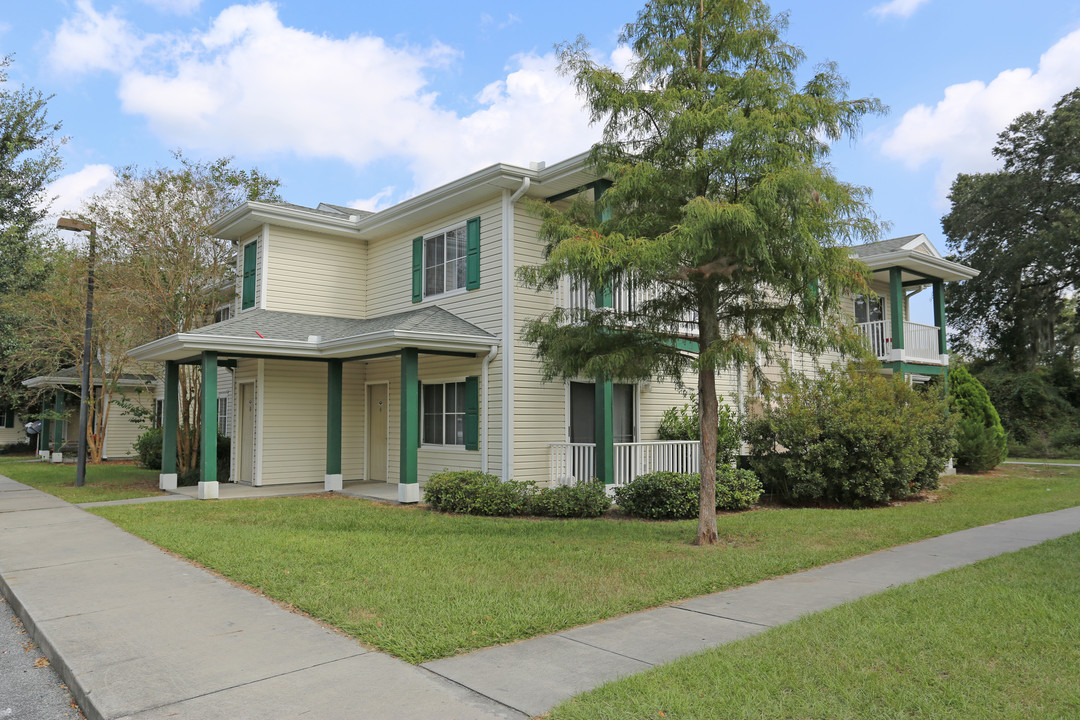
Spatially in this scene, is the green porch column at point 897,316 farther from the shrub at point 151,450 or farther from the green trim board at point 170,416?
the shrub at point 151,450

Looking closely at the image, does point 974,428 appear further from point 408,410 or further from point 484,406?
point 408,410

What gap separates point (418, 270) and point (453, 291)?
3.98 feet

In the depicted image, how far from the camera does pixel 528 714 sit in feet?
11.8

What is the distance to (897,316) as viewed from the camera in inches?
673

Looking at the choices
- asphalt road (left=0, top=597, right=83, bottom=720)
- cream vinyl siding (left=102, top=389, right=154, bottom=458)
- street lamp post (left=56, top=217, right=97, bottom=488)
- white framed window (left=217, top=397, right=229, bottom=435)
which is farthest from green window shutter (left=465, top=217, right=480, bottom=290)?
cream vinyl siding (left=102, top=389, right=154, bottom=458)

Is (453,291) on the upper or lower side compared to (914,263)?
lower

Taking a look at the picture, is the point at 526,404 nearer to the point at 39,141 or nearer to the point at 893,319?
the point at 39,141

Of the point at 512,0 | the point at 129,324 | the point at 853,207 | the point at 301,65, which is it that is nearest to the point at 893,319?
the point at 853,207

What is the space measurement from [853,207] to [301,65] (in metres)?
10.7

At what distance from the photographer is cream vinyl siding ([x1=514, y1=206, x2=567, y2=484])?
477 inches

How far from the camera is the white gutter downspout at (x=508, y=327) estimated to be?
470 inches

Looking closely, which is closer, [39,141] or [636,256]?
[636,256]

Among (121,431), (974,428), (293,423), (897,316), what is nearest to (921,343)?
(897,316)

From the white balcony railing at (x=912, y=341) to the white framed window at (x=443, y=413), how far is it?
11.0m
